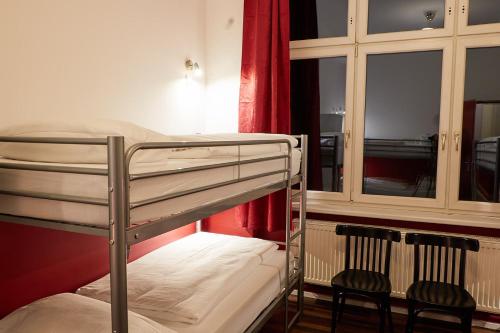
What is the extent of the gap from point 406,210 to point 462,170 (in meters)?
0.52

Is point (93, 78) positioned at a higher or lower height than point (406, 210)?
higher

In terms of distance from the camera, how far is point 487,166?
3102 millimetres

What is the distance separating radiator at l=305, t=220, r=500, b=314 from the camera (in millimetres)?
2855

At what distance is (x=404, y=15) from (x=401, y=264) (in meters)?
1.95

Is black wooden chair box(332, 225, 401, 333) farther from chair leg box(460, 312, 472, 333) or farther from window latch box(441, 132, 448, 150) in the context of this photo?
window latch box(441, 132, 448, 150)

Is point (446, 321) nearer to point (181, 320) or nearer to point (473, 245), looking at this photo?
point (473, 245)

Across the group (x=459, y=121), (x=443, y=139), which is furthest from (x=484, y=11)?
(x=443, y=139)

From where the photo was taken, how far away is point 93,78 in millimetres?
2430

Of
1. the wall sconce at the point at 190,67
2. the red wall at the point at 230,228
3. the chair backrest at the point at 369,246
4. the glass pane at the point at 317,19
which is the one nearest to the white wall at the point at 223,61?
the wall sconce at the point at 190,67

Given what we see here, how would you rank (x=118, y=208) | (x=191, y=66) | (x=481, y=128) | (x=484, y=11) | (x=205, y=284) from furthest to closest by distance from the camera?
(x=191, y=66) → (x=481, y=128) → (x=484, y=11) → (x=205, y=284) → (x=118, y=208)

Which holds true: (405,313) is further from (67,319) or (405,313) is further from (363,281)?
(67,319)

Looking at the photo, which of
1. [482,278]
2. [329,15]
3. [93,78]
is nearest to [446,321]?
[482,278]

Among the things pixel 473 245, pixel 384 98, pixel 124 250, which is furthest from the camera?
pixel 384 98

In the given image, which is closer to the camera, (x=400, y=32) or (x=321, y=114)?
(x=400, y=32)
